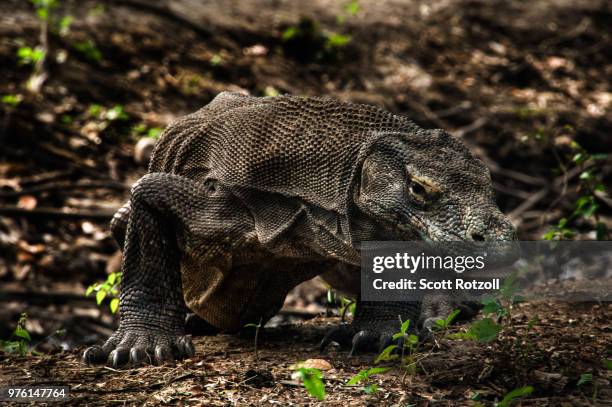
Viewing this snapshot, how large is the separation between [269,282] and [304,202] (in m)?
0.85

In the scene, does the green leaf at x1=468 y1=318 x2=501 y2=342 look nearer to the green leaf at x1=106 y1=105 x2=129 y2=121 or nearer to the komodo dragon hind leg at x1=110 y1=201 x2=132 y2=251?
the komodo dragon hind leg at x1=110 y1=201 x2=132 y2=251

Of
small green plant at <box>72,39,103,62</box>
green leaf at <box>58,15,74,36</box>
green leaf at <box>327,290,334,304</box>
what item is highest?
green leaf at <box>58,15,74,36</box>

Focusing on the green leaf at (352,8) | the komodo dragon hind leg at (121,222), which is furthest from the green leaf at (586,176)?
the green leaf at (352,8)

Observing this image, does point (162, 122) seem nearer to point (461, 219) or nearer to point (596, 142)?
point (596, 142)

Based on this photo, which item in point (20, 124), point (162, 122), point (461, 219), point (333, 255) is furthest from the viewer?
point (162, 122)

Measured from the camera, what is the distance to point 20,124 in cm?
924

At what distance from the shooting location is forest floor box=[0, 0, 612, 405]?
3.73 metres

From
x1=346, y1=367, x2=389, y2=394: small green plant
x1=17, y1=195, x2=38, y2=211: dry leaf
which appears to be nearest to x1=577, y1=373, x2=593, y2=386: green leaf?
x1=346, y1=367, x2=389, y2=394: small green plant

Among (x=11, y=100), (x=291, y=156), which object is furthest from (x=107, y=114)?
(x=291, y=156)

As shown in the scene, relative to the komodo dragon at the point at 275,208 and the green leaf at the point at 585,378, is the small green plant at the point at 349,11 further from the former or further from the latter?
the green leaf at the point at 585,378

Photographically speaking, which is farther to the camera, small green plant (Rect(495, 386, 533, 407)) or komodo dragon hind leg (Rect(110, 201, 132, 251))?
komodo dragon hind leg (Rect(110, 201, 132, 251))

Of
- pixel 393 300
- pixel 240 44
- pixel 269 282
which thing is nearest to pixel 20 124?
pixel 240 44

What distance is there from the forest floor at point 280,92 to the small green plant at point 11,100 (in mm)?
39

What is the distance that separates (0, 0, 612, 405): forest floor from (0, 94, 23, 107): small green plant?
0.04 m
